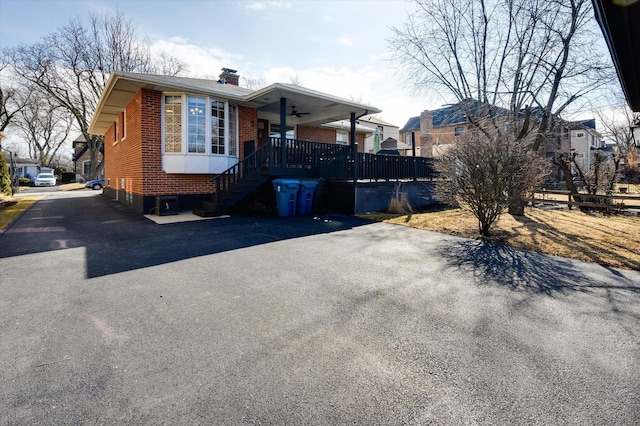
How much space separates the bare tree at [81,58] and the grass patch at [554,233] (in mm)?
28159

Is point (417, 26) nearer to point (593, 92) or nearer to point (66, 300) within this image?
point (593, 92)

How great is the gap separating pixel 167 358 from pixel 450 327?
2381mm

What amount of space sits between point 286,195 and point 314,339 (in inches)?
280

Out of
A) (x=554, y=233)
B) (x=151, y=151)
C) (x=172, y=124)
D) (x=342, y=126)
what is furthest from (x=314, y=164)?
(x=554, y=233)

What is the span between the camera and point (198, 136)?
10297mm

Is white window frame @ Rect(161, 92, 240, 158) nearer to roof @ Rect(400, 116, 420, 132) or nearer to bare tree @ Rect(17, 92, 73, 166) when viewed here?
bare tree @ Rect(17, 92, 73, 166)

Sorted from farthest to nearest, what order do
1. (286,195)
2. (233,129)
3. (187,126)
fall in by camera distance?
(233,129) < (187,126) < (286,195)

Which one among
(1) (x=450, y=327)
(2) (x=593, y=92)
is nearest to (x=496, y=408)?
(1) (x=450, y=327)

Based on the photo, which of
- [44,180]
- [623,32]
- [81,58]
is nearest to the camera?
[623,32]

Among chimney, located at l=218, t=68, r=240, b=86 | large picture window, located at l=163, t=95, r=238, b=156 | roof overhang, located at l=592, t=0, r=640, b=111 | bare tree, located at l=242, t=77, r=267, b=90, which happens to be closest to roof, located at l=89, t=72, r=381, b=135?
large picture window, located at l=163, t=95, r=238, b=156

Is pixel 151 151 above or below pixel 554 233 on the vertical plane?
above

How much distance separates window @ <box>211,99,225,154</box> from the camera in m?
10.6

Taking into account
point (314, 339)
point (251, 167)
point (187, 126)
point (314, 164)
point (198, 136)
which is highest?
point (187, 126)

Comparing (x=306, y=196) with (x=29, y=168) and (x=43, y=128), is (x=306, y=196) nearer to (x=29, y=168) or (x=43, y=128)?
(x=43, y=128)
